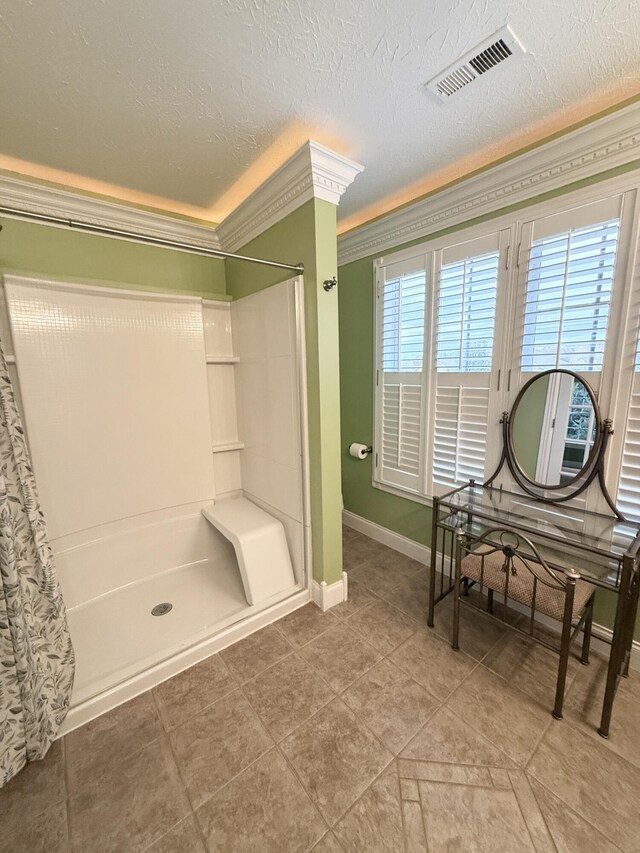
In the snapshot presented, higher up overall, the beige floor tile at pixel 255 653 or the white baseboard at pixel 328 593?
the white baseboard at pixel 328 593

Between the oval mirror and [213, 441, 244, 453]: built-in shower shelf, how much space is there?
1.83m

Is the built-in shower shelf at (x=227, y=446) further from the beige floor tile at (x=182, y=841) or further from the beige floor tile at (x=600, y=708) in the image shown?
the beige floor tile at (x=600, y=708)

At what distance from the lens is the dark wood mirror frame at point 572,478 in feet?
5.09

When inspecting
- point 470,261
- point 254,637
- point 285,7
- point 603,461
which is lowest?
point 254,637

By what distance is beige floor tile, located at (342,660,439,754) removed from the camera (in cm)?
131

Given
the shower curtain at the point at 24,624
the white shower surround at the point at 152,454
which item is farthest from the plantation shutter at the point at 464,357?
the shower curtain at the point at 24,624

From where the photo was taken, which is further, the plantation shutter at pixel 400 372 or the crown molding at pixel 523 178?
the plantation shutter at pixel 400 372

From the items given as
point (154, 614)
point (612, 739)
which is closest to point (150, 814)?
point (154, 614)

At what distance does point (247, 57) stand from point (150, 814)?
102 inches

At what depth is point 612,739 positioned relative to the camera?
1263 mm

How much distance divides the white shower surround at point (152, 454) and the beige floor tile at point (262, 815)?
620mm

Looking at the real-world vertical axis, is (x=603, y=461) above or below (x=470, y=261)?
below

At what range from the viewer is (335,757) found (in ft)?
4.04

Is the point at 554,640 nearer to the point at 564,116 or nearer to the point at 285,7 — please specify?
the point at 564,116
